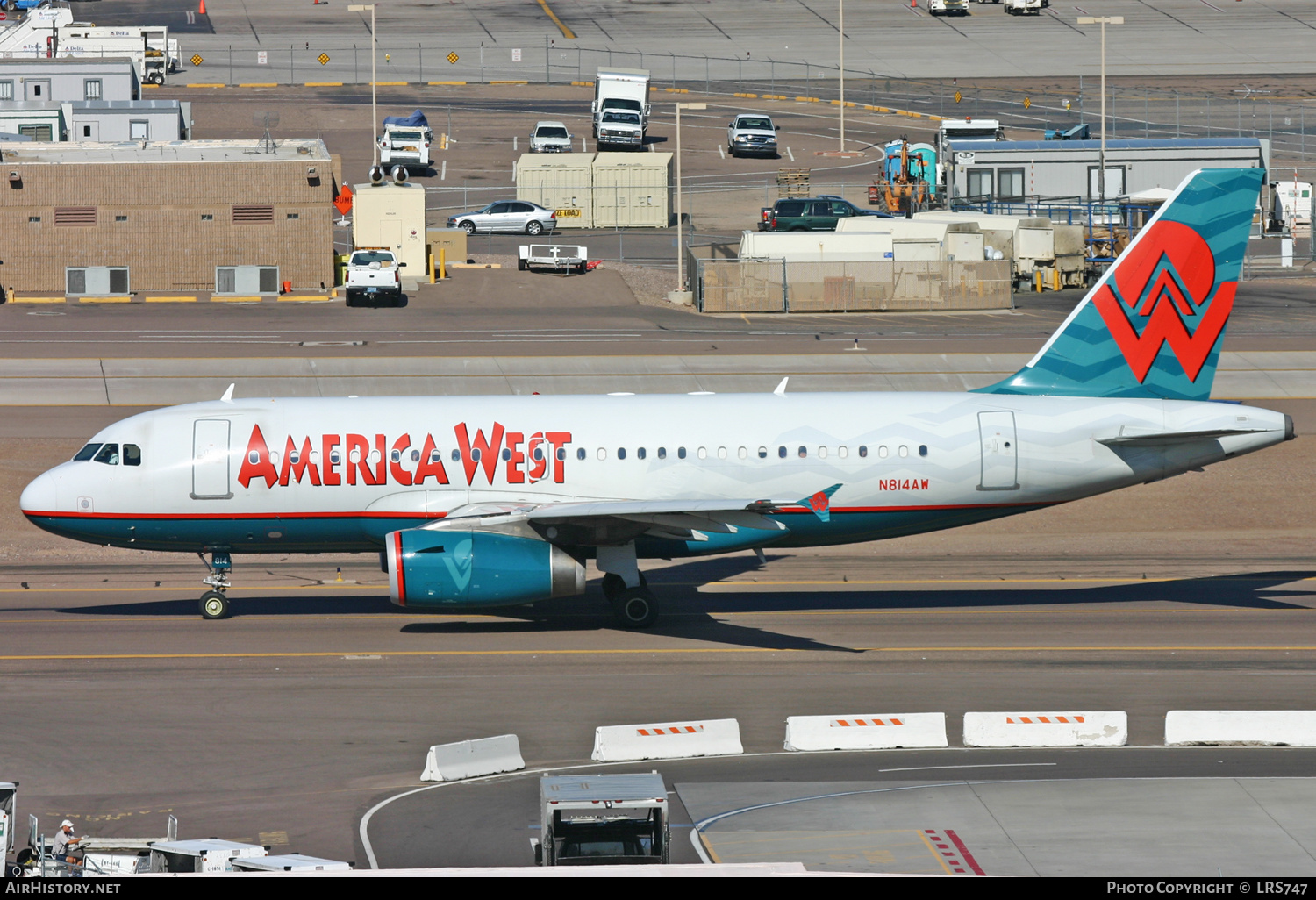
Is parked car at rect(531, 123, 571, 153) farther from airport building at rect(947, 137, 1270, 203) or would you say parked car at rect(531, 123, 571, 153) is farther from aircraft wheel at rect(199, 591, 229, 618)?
aircraft wheel at rect(199, 591, 229, 618)

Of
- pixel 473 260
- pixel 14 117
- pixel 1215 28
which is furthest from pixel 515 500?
pixel 1215 28

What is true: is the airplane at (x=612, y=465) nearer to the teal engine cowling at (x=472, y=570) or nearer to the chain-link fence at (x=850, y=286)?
the teal engine cowling at (x=472, y=570)

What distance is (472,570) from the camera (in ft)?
101

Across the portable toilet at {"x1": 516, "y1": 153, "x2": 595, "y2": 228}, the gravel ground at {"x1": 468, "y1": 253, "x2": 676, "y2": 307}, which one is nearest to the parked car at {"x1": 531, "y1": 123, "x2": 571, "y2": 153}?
the portable toilet at {"x1": 516, "y1": 153, "x2": 595, "y2": 228}

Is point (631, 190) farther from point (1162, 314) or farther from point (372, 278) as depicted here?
point (1162, 314)

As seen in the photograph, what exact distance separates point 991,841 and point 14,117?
90458mm

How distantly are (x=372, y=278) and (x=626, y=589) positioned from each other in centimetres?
4127

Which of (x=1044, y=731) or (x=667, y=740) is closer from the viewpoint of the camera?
(x=667, y=740)

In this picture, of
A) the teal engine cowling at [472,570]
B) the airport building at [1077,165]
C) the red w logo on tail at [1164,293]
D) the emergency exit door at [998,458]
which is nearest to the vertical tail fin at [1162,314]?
the red w logo on tail at [1164,293]

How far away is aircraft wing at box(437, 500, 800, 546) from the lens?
30.3 metres

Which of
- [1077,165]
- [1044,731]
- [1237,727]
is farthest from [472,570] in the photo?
[1077,165]

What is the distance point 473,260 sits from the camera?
83.7 meters

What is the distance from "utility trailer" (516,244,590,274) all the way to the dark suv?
11.4m
